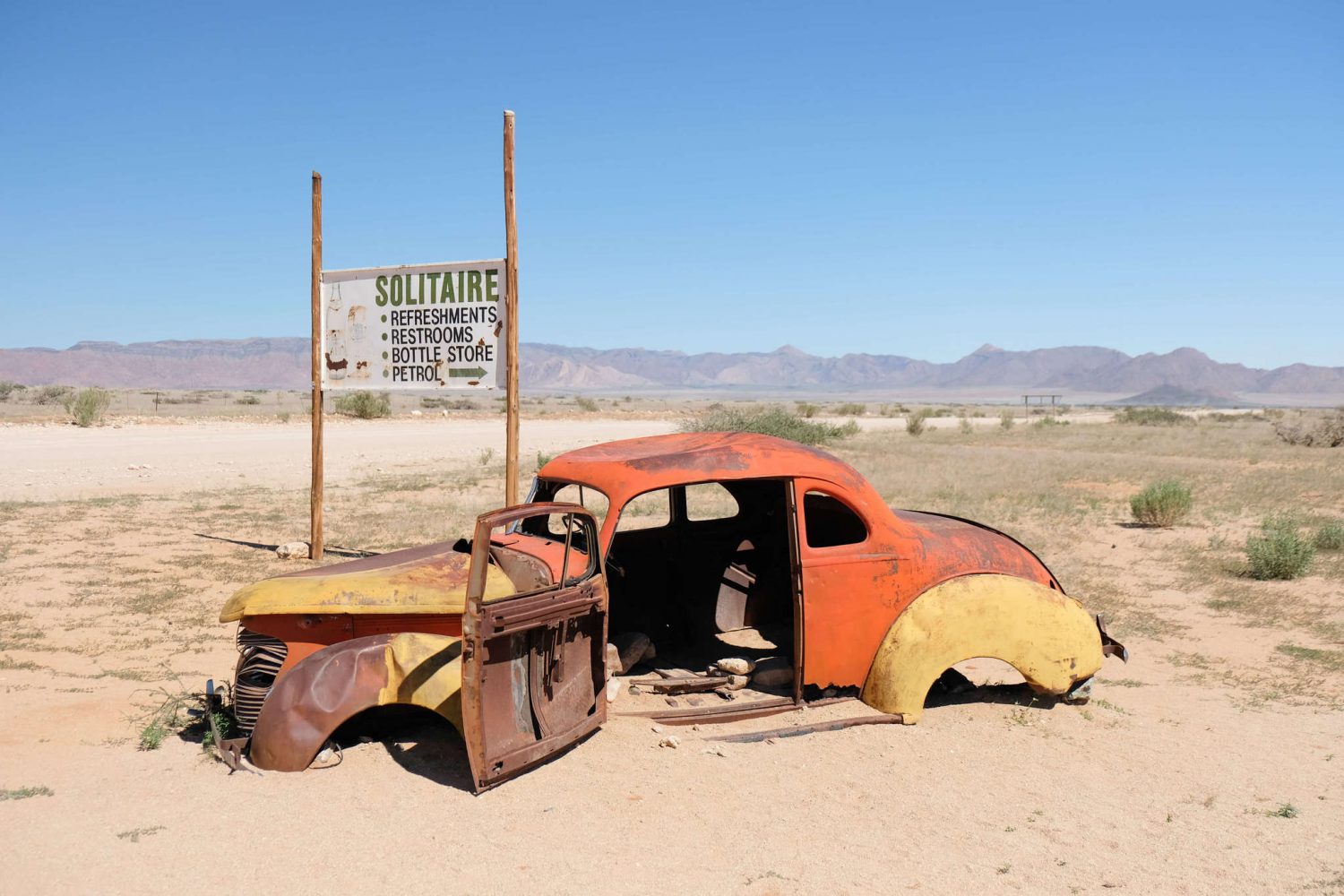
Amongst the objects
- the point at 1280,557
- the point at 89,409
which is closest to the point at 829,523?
the point at 1280,557

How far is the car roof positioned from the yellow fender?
851mm

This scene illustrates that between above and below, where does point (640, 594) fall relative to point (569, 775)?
above

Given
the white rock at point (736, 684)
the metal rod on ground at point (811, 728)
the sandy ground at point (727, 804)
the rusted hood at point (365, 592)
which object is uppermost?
the rusted hood at point (365, 592)

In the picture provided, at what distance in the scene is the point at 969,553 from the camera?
5773 millimetres

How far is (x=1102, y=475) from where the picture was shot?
65.9ft

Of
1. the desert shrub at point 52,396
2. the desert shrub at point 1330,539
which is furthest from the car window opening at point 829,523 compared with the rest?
the desert shrub at point 52,396

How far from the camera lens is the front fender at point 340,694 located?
4738 mm

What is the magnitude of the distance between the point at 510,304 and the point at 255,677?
5.28m

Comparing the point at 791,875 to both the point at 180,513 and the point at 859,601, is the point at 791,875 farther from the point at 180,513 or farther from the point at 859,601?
the point at 180,513

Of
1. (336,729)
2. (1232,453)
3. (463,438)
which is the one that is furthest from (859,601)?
(463,438)

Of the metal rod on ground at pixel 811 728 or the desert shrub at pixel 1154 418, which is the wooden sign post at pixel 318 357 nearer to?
the metal rod on ground at pixel 811 728

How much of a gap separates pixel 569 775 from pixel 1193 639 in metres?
5.90

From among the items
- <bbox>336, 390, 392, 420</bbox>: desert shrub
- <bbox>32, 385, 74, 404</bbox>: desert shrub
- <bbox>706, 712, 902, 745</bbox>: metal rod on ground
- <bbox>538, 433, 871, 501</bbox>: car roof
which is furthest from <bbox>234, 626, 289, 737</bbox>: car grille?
<bbox>32, 385, 74, 404</bbox>: desert shrub

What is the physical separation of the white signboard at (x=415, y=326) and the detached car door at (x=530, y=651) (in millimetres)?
4836
